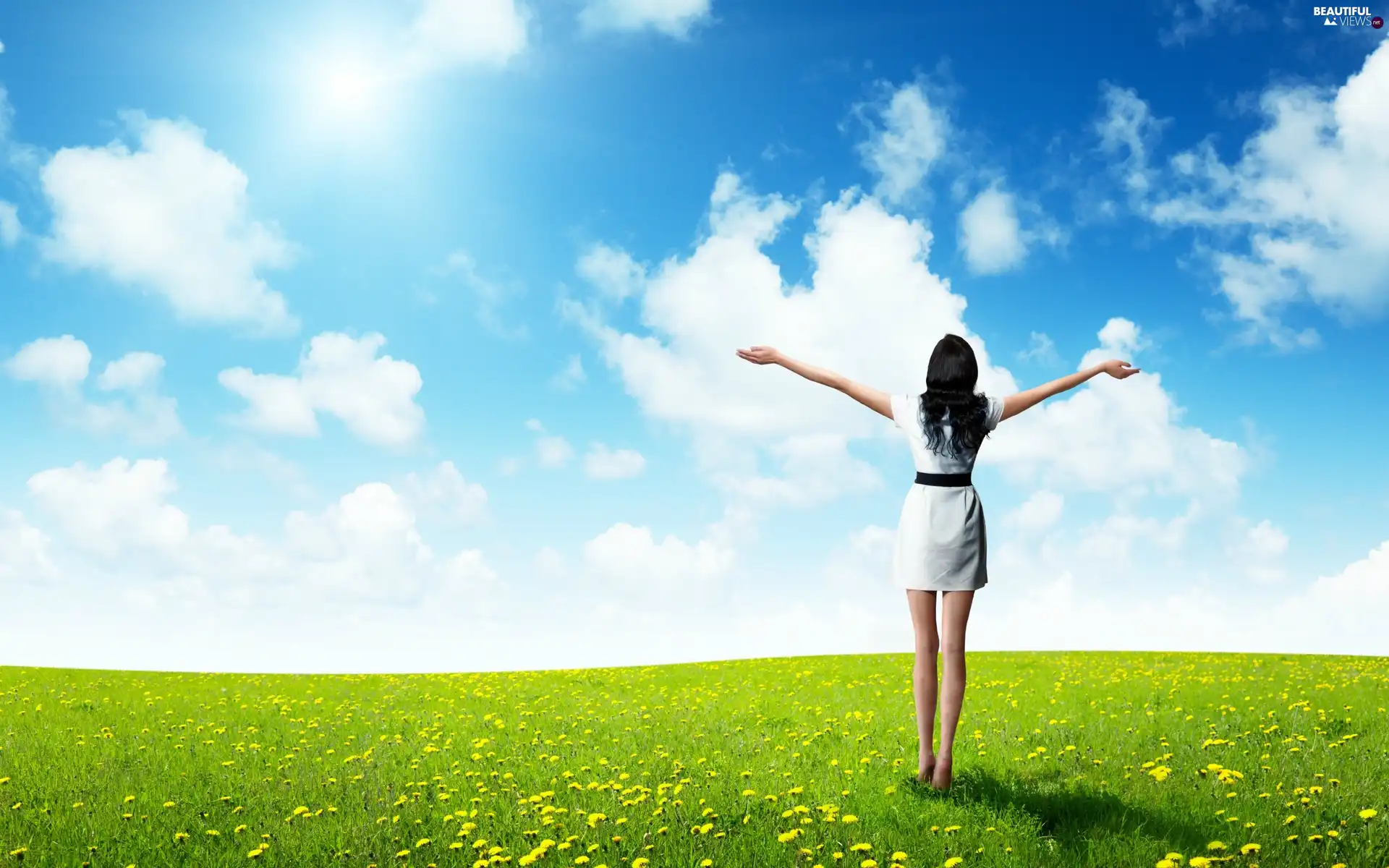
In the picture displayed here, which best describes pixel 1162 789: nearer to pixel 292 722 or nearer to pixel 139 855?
pixel 139 855

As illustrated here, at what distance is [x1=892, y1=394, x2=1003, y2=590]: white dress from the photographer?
7.50m

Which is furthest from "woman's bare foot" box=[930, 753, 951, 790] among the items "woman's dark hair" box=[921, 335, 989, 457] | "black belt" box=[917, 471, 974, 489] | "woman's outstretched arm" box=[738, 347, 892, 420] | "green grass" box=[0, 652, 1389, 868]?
"woman's outstretched arm" box=[738, 347, 892, 420]

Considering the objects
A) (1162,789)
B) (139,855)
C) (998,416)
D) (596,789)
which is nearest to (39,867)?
(139,855)

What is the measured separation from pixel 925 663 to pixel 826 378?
7.93 feet

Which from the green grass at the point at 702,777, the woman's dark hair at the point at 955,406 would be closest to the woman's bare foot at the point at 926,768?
the green grass at the point at 702,777

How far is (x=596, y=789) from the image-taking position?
351 inches

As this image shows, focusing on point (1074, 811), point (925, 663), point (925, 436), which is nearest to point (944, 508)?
point (925, 436)

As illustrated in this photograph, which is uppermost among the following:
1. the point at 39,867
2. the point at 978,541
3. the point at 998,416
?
the point at 998,416

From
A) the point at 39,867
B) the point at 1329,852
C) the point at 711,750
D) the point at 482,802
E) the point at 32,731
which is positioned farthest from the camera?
the point at 32,731

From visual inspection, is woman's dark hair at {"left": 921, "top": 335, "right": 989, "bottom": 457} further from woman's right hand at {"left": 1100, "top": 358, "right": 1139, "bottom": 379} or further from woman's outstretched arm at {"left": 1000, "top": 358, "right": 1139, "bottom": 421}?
woman's right hand at {"left": 1100, "top": 358, "right": 1139, "bottom": 379}

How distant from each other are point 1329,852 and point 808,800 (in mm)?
3767

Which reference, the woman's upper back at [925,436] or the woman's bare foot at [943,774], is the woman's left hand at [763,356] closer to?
the woman's upper back at [925,436]

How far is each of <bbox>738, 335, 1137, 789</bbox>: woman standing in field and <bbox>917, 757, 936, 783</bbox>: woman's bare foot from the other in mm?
158

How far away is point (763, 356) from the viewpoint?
806cm
